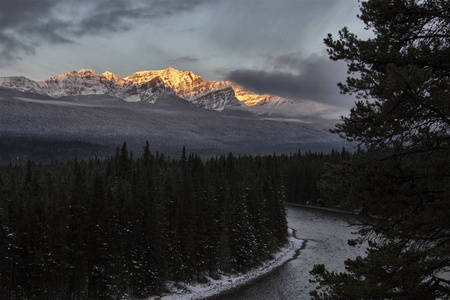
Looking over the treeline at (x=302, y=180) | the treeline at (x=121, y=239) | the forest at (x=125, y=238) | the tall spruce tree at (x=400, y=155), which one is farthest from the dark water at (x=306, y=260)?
the treeline at (x=302, y=180)

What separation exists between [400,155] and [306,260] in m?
60.7

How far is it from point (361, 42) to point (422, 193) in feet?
16.7

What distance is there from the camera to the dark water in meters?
51.8

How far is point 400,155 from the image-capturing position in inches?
465

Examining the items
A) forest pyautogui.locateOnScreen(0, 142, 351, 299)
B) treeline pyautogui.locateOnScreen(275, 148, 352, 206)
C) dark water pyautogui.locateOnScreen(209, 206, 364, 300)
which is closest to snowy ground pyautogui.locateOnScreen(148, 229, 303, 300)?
forest pyautogui.locateOnScreen(0, 142, 351, 299)

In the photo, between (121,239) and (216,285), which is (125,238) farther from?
(216,285)

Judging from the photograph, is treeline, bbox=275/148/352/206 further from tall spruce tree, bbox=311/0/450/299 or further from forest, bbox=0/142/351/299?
tall spruce tree, bbox=311/0/450/299

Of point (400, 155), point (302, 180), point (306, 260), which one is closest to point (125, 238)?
point (306, 260)

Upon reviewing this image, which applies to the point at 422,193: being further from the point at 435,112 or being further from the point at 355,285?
the point at 355,285

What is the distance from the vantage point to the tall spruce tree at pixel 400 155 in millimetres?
10562

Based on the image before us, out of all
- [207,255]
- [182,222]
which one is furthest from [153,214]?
[207,255]

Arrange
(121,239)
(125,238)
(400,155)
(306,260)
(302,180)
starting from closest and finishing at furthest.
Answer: (400,155) → (121,239) → (125,238) → (306,260) → (302,180)

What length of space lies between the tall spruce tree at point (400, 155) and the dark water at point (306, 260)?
21.2 meters

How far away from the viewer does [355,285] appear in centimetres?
1125
